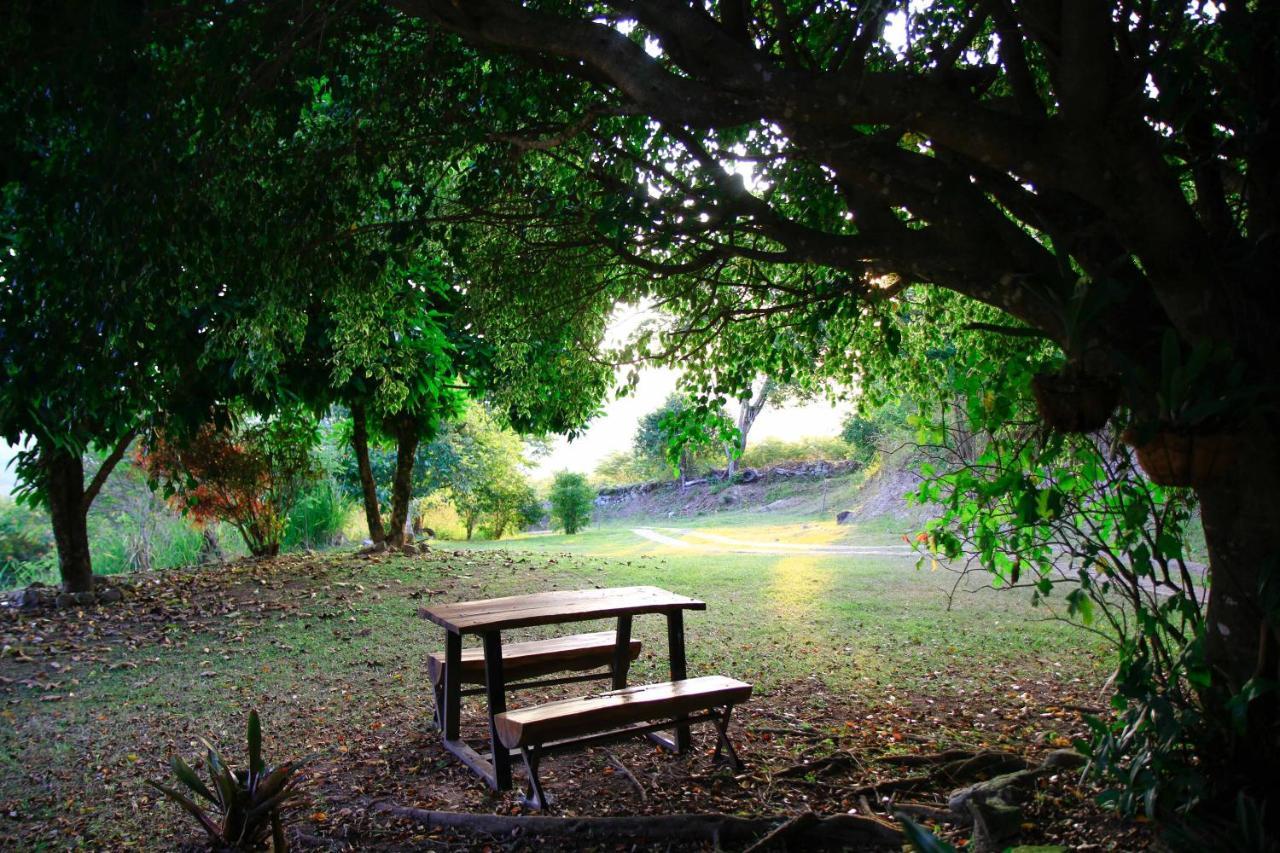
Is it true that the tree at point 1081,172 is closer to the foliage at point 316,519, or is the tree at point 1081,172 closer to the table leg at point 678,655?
the table leg at point 678,655

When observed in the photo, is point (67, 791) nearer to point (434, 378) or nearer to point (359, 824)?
point (359, 824)

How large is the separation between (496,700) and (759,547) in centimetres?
1352

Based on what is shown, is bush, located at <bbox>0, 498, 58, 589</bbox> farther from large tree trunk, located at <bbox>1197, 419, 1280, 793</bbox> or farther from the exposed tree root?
large tree trunk, located at <bbox>1197, 419, 1280, 793</bbox>

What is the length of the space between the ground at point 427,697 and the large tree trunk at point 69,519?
603 millimetres

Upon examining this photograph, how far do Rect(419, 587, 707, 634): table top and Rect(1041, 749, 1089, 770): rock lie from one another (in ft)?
6.44

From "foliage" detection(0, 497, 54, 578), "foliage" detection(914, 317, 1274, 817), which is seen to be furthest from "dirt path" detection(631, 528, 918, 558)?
"foliage" detection(0, 497, 54, 578)

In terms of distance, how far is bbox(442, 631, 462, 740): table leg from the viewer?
16.9 ft

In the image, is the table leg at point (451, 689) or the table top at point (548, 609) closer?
the table top at point (548, 609)

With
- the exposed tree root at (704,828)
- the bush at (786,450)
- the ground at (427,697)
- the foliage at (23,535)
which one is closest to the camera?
the exposed tree root at (704,828)

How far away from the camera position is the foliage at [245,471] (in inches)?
475

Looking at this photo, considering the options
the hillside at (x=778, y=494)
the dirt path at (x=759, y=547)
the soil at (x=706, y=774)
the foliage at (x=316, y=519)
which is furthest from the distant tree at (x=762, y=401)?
the soil at (x=706, y=774)

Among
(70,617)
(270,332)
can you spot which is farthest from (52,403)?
(70,617)

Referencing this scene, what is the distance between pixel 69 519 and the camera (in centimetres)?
970

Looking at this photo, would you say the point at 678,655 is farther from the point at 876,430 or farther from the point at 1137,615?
the point at 876,430
